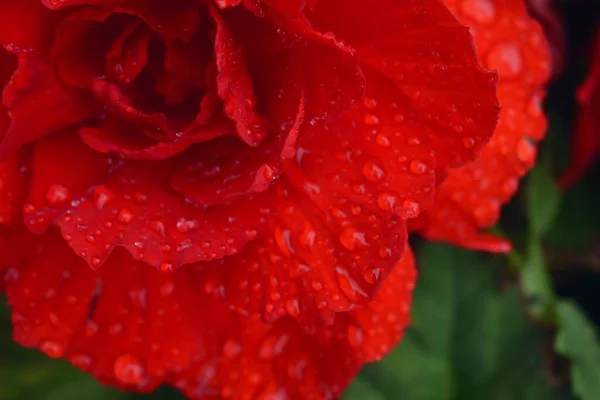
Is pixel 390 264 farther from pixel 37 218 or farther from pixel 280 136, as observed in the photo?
pixel 37 218

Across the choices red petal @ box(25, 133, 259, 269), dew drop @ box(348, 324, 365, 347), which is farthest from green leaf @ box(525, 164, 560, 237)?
red petal @ box(25, 133, 259, 269)

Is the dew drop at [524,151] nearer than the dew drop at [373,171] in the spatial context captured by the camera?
No

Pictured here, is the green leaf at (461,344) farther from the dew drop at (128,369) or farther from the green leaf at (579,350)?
the dew drop at (128,369)

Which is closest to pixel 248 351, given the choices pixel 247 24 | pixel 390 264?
pixel 390 264

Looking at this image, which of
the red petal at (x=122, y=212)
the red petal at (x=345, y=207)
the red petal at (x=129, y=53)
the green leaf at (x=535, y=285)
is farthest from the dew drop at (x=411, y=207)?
the green leaf at (x=535, y=285)

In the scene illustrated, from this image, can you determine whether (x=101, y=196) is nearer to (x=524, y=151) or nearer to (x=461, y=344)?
(x=524, y=151)

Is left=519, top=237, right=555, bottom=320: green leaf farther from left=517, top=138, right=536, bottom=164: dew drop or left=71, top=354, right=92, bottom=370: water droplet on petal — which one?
left=71, top=354, right=92, bottom=370: water droplet on petal

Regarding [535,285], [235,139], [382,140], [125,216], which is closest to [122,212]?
[125,216]
